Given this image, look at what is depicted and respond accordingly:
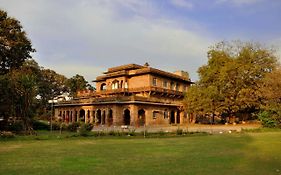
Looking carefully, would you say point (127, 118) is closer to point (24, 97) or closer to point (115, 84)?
point (115, 84)

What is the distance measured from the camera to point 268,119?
35969 mm

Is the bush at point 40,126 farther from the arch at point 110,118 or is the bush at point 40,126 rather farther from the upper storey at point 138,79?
the upper storey at point 138,79

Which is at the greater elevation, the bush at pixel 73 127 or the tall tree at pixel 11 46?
the tall tree at pixel 11 46

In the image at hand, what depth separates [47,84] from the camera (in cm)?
7075

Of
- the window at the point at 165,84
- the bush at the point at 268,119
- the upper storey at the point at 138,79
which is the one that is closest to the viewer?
the bush at the point at 268,119

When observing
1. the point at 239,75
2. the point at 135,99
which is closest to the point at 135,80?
the point at 135,99

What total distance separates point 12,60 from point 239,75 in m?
29.9

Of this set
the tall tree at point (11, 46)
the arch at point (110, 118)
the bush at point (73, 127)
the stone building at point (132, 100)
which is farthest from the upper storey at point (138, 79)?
the bush at point (73, 127)

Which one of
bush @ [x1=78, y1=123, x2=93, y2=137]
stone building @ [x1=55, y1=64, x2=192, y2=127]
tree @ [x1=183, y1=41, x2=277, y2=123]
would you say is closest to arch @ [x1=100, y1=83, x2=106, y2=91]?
stone building @ [x1=55, y1=64, x2=192, y2=127]

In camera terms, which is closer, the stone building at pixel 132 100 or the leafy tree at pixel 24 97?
the leafy tree at pixel 24 97

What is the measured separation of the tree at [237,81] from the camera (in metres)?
45.0

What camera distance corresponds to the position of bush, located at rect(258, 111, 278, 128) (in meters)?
35.3

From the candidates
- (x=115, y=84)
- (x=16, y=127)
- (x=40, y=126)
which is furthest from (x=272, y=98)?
(x=115, y=84)

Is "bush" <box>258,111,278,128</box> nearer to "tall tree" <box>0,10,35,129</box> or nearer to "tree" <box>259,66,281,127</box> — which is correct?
"tree" <box>259,66,281,127</box>
